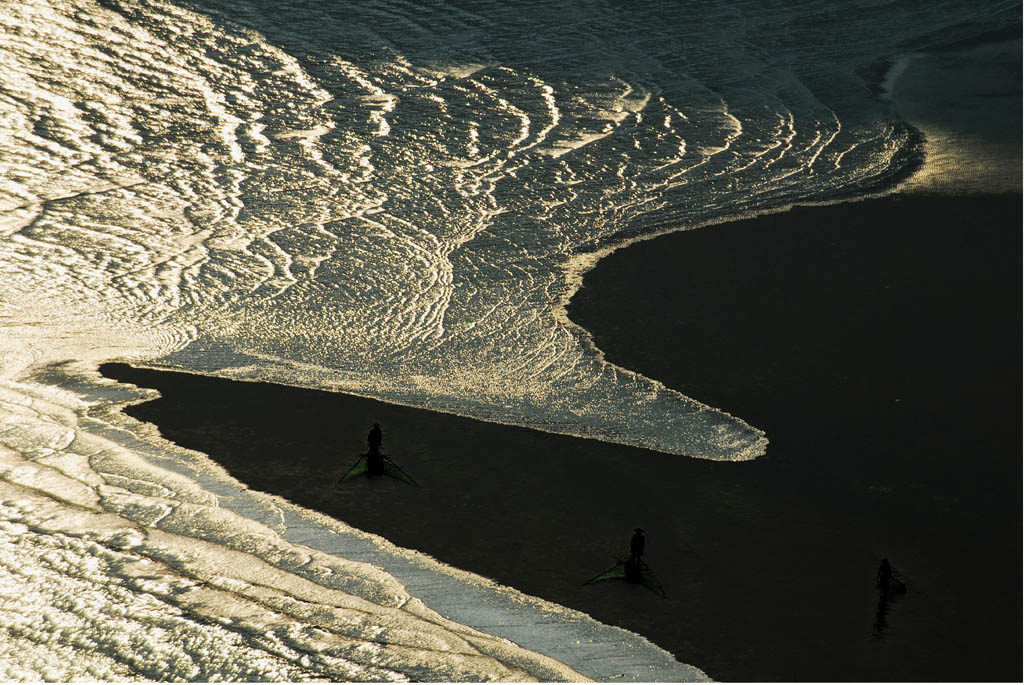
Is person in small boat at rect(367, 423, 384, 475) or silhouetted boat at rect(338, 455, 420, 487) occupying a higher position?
person in small boat at rect(367, 423, 384, 475)

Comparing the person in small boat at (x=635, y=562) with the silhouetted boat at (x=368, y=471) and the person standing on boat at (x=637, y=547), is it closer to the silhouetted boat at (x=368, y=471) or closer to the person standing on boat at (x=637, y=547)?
the person standing on boat at (x=637, y=547)

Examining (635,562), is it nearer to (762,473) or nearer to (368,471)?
(762,473)

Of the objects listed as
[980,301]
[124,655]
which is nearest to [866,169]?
[980,301]

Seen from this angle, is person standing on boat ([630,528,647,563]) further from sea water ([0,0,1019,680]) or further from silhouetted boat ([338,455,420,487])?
silhouetted boat ([338,455,420,487])

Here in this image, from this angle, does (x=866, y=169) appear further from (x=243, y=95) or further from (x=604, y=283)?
(x=243, y=95)

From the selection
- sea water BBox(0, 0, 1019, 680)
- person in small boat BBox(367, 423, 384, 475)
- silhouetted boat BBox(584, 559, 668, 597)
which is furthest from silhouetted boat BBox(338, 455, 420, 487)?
silhouetted boat BBox(584, 559, 668, 597)

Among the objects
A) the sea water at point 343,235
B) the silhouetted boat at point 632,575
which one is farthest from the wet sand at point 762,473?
the sea water at point 343,235

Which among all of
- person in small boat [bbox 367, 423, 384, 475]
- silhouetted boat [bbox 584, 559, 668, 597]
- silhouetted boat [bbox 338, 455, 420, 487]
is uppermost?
person in small boat [bbox 367, 423, 384, 475]
